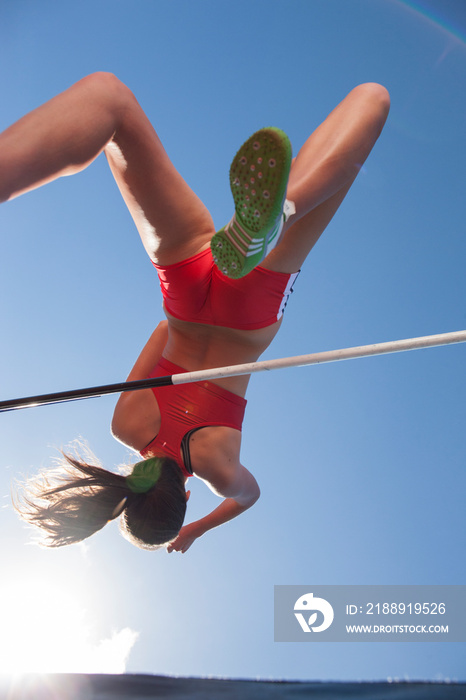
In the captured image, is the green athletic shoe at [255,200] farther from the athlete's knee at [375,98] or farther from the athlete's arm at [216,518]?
the athlete's arm at [216,518]

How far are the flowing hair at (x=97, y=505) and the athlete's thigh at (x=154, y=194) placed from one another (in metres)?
0.56

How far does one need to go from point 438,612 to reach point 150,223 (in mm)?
2266

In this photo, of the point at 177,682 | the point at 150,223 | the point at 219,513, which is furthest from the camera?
the point at 177,682

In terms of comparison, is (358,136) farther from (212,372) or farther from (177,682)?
(177,682)

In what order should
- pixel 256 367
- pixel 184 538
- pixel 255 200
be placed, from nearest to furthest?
pixel 255 200, pixel 256 367, pixel 184 538

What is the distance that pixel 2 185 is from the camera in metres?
0.81

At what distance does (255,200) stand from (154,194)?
29 centimetres

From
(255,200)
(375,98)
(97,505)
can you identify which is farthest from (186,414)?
(375,98)

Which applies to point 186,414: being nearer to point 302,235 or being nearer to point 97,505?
point 97,505

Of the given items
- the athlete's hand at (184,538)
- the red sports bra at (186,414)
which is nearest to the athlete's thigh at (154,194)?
the red sports bra at (186,414)

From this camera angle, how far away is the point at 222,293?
1.19m

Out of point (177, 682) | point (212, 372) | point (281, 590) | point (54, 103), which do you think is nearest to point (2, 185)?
point (54, 103)

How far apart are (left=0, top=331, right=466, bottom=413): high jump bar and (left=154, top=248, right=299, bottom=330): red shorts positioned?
129 millimetres

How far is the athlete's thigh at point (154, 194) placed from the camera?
3.27ft
